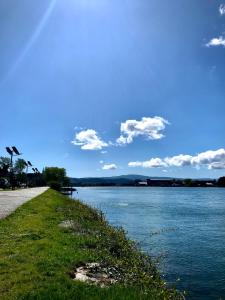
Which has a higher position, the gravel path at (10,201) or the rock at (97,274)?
the gravel path at (10,201)

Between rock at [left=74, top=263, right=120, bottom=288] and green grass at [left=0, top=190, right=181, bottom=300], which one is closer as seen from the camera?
green grass at [left=0, top=190, right=181, bottom=300]

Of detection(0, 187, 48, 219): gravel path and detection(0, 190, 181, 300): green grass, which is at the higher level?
detection(0, 187, 48, 219): gravel path

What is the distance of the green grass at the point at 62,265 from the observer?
1027 centimetres

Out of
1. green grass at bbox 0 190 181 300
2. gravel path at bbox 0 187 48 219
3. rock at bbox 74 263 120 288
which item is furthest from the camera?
gravel path at bbox 0 187 48 219

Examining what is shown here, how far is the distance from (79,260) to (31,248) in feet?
8.09

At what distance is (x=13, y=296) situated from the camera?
32.5 feet

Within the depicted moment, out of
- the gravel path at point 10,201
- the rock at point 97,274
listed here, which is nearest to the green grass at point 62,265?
the rock at point 97,274

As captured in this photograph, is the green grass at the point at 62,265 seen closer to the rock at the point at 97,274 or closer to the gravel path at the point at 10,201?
the rock at the point at 97,274

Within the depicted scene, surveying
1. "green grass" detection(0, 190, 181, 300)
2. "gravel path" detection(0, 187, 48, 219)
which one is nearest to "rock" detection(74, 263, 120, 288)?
"green grass" detection(0, 190, 181, 300)

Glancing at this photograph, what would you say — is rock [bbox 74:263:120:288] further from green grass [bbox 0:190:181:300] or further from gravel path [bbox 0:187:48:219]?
gravel path [bbox 0:187:48:219]

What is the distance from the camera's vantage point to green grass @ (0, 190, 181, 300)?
10272 mm

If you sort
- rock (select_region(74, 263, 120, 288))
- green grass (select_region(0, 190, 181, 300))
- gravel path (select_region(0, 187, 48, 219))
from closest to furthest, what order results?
green grass (select_region(0, 190, 181, 300)) < rock (select_region(74, 263, 120, 288)) < gravel path (select_region(0, 187, 48, 219))

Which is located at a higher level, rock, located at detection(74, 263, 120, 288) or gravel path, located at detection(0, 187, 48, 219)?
gravel path, located at detection(0, 187, 48, 219)

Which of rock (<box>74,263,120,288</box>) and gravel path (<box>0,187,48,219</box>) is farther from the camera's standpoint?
gravel path (<box>0,187,48,219</box>)
